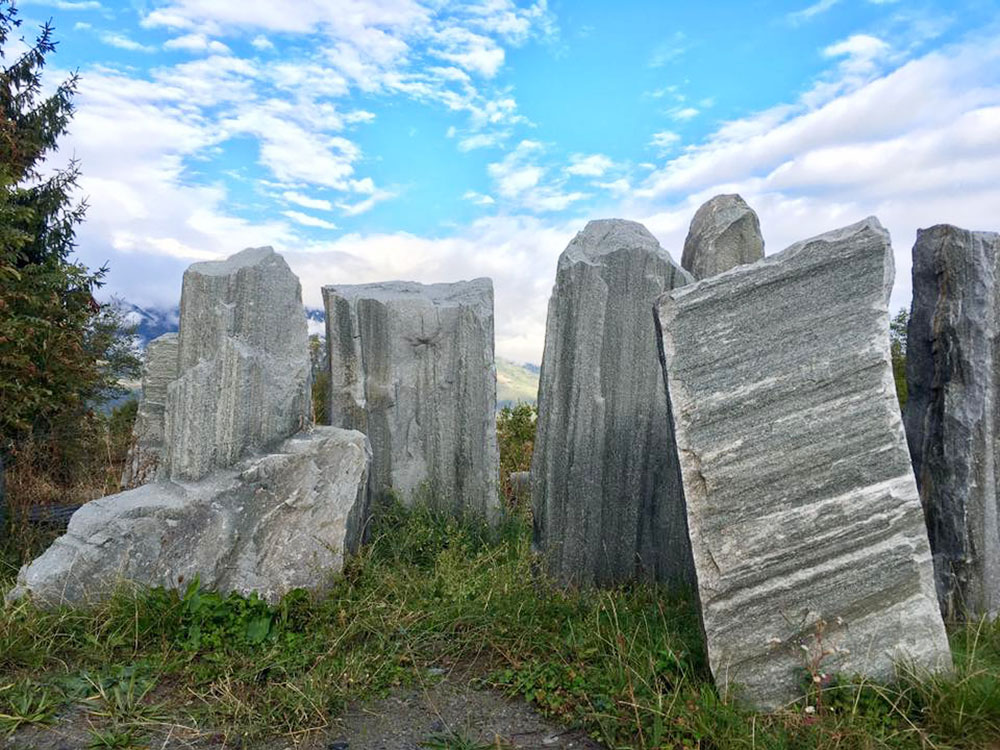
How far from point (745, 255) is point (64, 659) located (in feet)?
16.7

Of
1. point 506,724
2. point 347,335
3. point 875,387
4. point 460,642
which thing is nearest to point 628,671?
point 506,724

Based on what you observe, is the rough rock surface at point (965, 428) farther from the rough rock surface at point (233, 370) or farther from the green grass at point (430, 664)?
the rough rock surface at point (233, 370)

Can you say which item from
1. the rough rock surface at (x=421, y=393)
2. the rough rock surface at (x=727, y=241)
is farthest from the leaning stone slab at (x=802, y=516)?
the rough rock surface at (x=421, y=393)

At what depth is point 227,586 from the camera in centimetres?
517

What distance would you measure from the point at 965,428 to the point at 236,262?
188 inches

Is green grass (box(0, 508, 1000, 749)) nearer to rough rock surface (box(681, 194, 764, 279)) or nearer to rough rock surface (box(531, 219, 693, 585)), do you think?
rough rock surface (box(531, 219, 693, 585))

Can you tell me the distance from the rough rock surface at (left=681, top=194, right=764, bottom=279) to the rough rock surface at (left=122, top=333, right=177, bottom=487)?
15.0 ft

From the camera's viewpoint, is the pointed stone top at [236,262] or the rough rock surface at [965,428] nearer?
the rough rock surface at [965,428]

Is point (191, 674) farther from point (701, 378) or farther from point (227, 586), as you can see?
point (701, 378)

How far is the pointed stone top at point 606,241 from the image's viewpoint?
221 inches

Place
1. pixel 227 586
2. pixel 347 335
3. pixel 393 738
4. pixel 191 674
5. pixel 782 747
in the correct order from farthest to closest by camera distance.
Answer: pixel 347 335
pixel 227 586
pixel 191 674
pixel 393 738
pixel 782 747

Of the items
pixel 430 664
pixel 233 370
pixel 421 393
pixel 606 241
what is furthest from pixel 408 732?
pixel 606 241

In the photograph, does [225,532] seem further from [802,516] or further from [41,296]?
[41,296]

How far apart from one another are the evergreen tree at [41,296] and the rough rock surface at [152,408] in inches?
85.3
